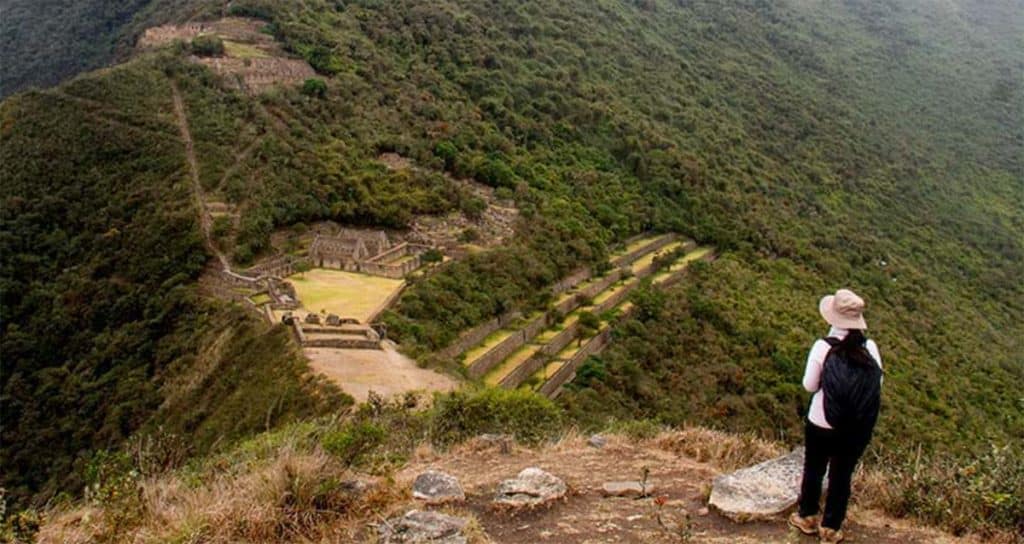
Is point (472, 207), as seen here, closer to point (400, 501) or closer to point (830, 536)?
point (400, 501)

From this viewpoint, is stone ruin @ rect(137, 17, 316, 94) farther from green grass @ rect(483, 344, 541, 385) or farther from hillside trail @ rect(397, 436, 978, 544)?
hillside trail @ rect(397, 436, 978, 544)

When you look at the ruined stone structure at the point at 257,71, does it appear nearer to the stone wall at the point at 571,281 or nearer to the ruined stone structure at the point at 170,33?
the ruined stone structure at the point at 170,33

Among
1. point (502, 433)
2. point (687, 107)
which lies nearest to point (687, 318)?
point (502, 433)

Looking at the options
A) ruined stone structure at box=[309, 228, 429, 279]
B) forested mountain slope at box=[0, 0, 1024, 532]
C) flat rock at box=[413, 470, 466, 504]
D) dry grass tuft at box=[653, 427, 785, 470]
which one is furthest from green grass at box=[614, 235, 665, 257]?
flat rock at box=[413, 470, 466, 504]

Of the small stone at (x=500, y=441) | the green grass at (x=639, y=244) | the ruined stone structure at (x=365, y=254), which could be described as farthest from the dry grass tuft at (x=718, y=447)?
the green grass at (x=639, y=244)

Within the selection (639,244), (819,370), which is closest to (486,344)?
(639,244)

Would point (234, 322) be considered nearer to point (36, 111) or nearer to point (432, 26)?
point (36, 111)
